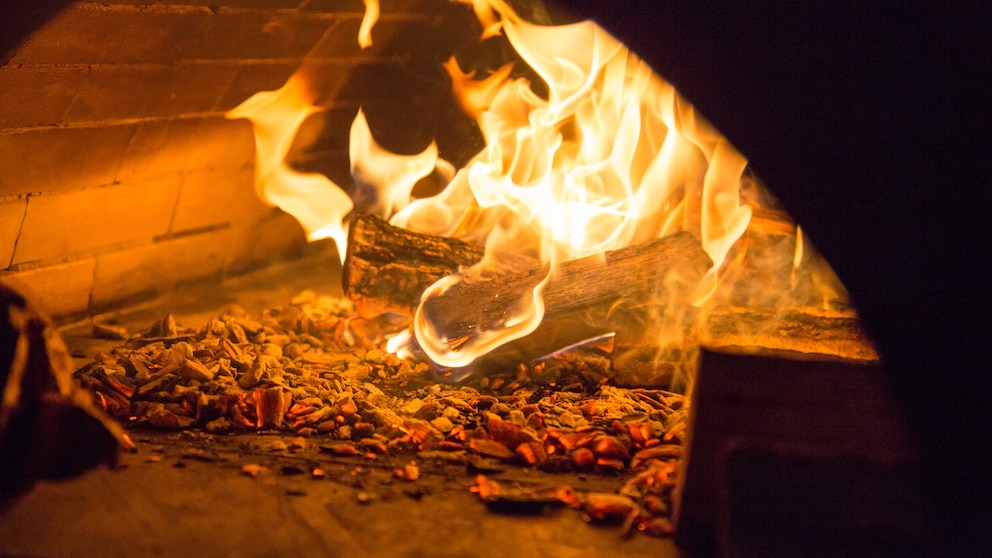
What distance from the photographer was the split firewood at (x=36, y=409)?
6.53ft

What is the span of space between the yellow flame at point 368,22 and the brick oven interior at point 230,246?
44 millimetres

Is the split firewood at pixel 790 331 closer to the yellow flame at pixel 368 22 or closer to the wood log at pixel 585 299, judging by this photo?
the wood log at pixel 585 299

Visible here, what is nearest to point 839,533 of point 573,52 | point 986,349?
point 986,349

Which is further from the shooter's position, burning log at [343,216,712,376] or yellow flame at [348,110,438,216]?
yellow flame at [348,110,438,216]

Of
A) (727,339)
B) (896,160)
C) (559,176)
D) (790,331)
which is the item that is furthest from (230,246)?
(896,160)

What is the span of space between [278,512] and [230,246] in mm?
2328

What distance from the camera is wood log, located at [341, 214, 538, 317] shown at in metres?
3.28

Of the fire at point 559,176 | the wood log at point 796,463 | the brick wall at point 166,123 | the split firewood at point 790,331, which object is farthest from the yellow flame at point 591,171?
the wood log at point 796,463

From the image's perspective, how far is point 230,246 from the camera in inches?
164

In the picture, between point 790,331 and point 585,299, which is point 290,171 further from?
point 790,331

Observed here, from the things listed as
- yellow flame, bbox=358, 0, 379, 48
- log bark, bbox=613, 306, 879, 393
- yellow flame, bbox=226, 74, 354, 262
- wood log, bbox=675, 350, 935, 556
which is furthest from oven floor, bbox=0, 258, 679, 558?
yellow flame, bbox=358, 0, 379, 48

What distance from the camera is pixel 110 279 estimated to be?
11.7ft

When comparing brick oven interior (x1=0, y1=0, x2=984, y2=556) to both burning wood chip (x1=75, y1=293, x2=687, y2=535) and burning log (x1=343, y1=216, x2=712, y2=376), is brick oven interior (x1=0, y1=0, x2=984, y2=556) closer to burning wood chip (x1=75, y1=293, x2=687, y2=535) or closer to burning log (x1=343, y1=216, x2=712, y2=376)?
burning wood chip (x1=75, y1=293, x2=687, y2=535)

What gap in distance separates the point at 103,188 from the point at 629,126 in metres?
2.11
